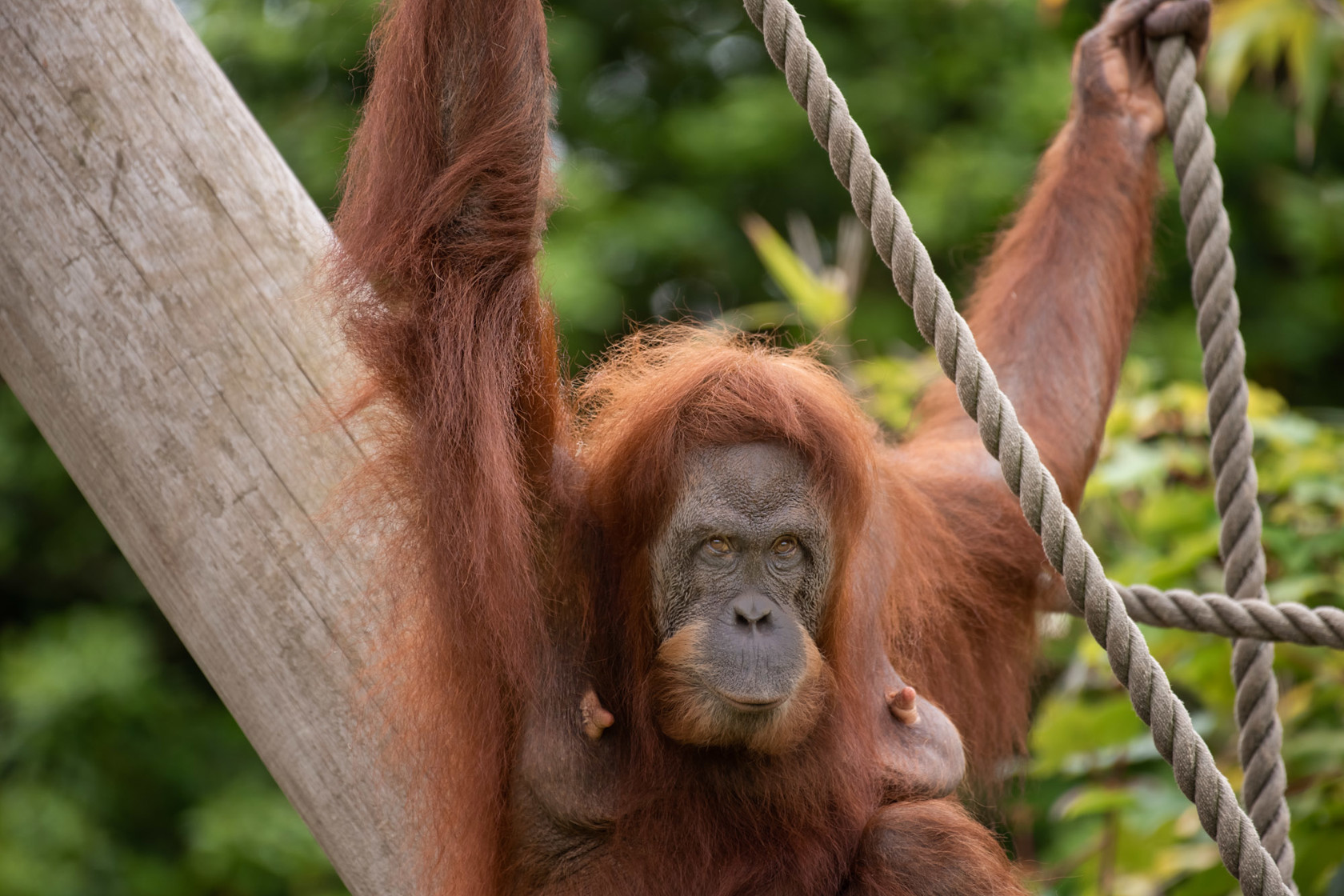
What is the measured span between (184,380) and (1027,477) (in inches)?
55.8

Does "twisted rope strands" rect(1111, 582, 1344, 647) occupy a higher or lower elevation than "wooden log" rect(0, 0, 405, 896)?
lower

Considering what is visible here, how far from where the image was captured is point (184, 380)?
2223 millimetres

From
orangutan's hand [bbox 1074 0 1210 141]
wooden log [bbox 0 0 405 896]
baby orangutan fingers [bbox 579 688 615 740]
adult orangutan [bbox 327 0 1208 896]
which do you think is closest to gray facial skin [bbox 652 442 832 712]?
adult orangutan [bbox 327 0 1208 896]

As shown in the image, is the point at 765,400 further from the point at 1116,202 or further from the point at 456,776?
the point at 1116,202

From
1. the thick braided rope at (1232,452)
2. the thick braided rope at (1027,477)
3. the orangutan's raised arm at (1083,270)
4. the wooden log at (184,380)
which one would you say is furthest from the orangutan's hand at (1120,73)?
the wooden log at (184,380)

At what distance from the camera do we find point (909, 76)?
7691mm

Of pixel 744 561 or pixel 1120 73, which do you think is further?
pixel 1120 73

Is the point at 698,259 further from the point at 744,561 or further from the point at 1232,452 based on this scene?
the point at 744,561

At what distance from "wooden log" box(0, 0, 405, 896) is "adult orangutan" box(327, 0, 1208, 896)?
5.7 inches

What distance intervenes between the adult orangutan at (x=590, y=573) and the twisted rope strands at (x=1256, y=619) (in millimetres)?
521

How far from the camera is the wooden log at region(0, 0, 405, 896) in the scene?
220cm

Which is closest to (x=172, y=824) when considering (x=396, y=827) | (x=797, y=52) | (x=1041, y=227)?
(x=396, y=827)

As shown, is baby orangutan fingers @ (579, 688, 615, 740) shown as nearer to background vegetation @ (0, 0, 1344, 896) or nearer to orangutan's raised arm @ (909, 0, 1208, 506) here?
orangutan's raised arm @ (909, 0, 1208, 506)

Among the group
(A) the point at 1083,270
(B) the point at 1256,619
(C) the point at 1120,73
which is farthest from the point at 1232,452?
(C) the point at 1120,73
